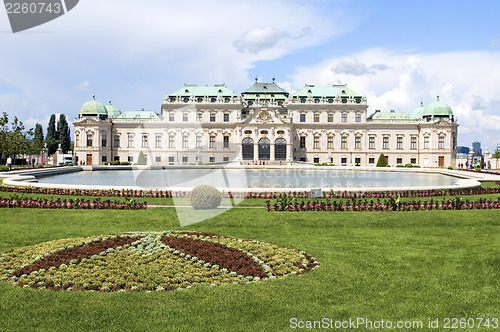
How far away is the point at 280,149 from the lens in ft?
260

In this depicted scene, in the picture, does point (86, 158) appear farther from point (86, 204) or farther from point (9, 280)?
point (9, 280)

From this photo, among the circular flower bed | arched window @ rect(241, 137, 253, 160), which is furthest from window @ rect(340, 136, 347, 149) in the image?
the circular flower bed

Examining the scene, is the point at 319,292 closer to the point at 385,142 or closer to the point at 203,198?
the point at 203,198

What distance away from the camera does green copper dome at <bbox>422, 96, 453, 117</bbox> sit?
81750mm

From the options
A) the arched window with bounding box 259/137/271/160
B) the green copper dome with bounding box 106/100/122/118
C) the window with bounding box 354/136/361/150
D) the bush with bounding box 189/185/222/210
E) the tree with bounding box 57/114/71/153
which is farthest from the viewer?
the tree with bounding box 57/114/71/153

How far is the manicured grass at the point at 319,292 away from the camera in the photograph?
26.5 feet

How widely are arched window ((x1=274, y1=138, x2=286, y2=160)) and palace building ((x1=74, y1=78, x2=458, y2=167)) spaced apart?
0.90 ft

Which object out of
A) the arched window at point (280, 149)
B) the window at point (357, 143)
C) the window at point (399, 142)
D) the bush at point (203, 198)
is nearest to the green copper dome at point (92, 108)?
the arched window at point (280, 149)

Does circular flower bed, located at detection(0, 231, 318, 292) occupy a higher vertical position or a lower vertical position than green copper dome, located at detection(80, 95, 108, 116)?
lower

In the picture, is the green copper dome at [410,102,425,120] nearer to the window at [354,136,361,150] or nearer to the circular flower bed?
the window at [354,136,361,150]

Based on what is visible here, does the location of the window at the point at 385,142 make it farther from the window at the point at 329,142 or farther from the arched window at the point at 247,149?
the arched window at the point at 247,149

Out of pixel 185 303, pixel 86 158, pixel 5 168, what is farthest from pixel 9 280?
pixel 86 158

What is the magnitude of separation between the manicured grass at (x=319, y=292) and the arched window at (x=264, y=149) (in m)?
62.6

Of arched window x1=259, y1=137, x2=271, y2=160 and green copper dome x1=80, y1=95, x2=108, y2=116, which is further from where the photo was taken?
green copper dome x1=80, y1=95, x2=108, y2=116
